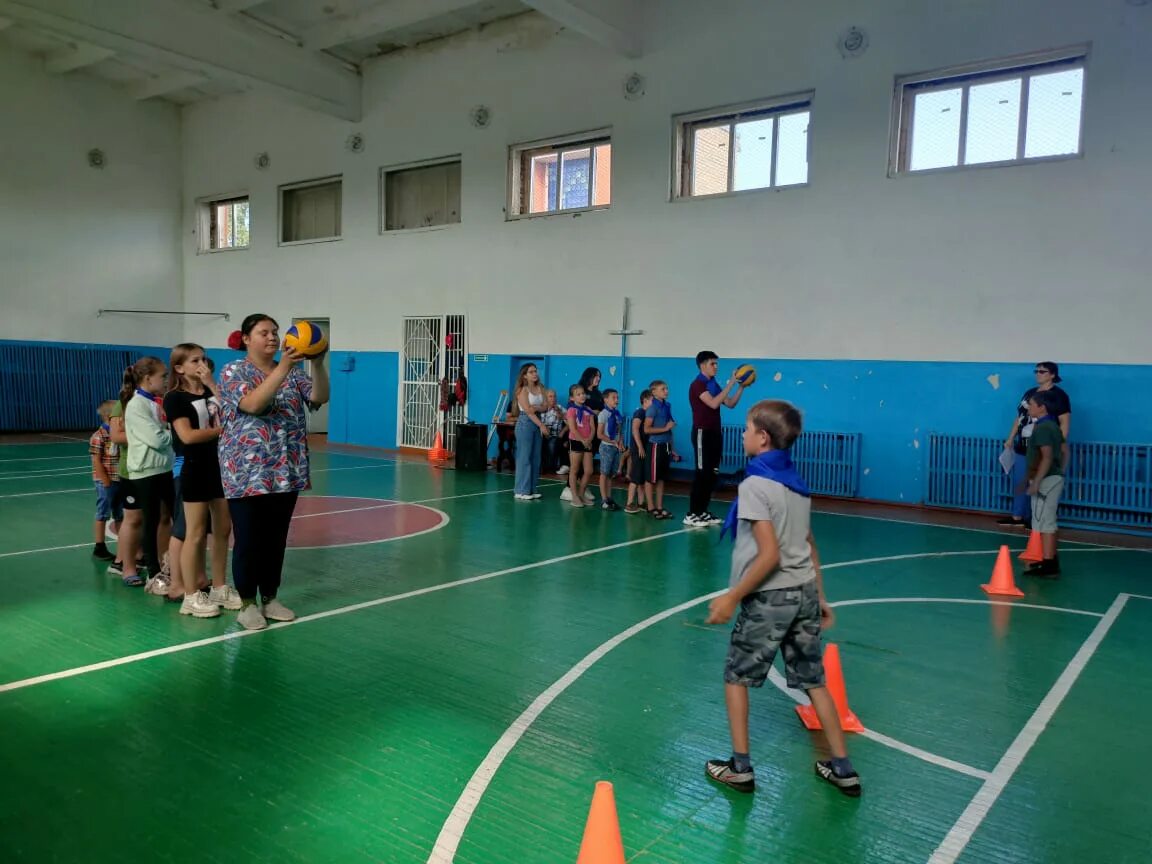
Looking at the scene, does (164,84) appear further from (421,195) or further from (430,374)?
(430,374)

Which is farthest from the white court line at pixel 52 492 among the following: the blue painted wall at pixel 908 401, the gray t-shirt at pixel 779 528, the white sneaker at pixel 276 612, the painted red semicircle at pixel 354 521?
the gray t-shirt at pixel 779 528

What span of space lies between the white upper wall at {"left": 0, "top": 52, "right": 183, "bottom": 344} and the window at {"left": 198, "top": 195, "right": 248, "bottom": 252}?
0.87m

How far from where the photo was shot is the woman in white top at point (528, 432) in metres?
10.4

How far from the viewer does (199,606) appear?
534 centimetres

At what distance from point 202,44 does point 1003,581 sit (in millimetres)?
14744

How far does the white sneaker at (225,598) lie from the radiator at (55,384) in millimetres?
17216

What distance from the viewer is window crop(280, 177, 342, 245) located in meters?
18.5

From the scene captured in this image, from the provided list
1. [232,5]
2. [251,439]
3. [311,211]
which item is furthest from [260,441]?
[311,211]

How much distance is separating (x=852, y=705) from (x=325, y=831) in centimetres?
272

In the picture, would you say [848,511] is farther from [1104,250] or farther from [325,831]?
[325,831]

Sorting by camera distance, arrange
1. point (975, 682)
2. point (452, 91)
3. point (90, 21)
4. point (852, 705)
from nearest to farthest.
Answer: point (852, 705) → point (975, 682) → point (90, 21) → point (452, 91)

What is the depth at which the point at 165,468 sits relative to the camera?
5.68 meters

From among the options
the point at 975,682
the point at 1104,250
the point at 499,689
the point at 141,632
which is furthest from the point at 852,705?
the point at 1104,250

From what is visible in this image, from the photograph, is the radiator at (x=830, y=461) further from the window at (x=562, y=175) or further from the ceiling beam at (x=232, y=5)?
the ceiling beam at (x=232, y=5)
